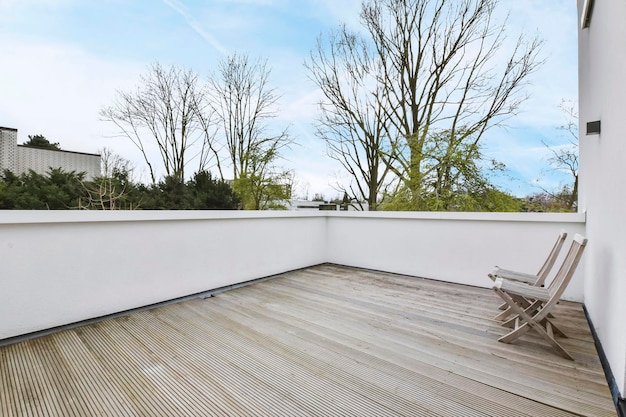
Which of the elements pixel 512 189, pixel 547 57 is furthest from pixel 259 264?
pixel 547 57

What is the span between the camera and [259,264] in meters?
4.72

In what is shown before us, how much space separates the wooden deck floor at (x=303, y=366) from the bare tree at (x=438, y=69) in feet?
13.7

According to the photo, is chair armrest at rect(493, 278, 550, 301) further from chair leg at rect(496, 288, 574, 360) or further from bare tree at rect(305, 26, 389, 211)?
bare tree at rect(305, 26, 389, 211)

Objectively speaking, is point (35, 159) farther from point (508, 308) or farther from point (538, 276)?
point (538, 276)

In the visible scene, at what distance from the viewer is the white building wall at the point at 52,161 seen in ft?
15.1

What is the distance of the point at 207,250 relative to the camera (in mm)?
4055

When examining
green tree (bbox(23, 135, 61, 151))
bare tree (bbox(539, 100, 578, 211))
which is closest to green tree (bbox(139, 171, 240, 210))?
green tree (bbox(23, 135, 61, 151))

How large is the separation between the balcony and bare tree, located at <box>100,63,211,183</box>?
15.1ft

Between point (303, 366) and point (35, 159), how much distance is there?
5.37m

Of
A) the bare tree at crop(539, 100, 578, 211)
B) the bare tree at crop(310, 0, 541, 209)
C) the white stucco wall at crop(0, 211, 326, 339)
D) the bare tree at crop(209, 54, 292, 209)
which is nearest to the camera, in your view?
the white stucco wall at crop(0, 211, 326, 339)

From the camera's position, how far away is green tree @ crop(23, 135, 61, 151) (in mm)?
5116

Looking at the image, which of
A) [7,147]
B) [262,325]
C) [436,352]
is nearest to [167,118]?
[7,147]

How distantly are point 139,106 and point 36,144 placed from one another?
294 centimetres

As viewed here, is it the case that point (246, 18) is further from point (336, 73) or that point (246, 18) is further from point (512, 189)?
point (512, 189)
